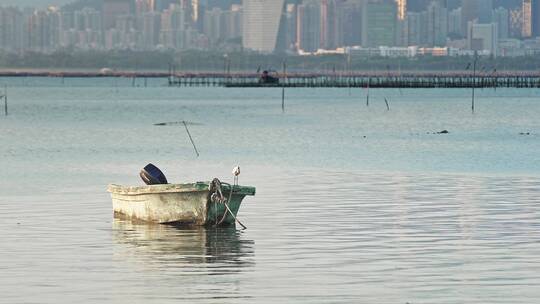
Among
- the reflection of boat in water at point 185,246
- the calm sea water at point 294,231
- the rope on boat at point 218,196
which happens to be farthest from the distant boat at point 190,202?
the calm sea water at point 294,231

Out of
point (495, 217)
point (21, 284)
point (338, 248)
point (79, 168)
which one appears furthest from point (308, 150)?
point (21, 284)

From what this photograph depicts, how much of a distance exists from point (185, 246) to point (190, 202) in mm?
3228

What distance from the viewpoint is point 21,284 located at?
25.9 m

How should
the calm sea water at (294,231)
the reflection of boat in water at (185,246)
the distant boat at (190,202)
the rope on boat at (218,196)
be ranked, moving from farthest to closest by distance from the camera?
the distant boat at (190,202), the rope on boat at (218,196), the reflection of boat in water at (185,246), the calm sea water at (294,231)

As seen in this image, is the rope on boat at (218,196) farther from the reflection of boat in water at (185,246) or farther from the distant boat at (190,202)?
the reflection of boat in water at (185,246)

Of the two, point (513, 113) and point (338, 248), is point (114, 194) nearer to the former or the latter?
point (338, 248)

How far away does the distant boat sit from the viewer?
3466 centimetres

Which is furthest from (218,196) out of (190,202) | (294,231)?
(294,231)

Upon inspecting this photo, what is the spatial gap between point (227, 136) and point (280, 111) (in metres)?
63.2

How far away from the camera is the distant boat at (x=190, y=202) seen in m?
34.7

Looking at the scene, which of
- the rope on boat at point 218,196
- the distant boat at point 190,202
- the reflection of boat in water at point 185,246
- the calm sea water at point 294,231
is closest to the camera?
the calm sea water at point 294,231

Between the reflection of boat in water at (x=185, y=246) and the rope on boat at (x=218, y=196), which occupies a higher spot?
the rope on boat at (x=218, y=196)

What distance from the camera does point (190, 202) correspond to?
115ft

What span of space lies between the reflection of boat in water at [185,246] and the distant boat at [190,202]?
0.24 m
